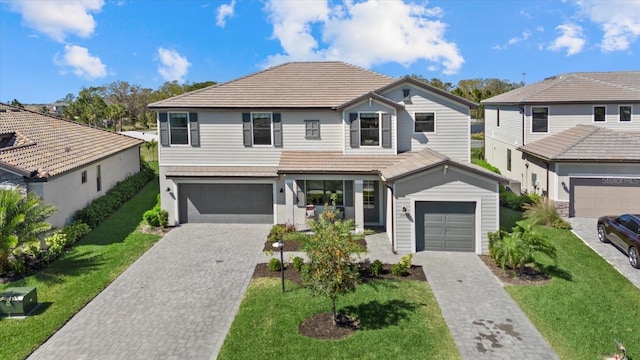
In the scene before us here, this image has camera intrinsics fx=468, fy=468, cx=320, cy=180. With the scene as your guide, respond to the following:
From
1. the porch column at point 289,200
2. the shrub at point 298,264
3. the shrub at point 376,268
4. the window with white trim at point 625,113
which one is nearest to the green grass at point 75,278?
the porch column at point 289,200

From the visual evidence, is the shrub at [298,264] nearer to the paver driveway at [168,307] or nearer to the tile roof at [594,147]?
the paver driveway at [168,307]

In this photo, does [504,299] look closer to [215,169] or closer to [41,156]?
[215,169]

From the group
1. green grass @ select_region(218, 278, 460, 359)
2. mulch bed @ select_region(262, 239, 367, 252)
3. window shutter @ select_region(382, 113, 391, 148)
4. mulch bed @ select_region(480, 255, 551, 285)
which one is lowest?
green grass @ select_region(218, 278, 460, 359)

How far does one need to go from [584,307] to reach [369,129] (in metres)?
11.7

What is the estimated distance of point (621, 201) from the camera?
21375 millimetres

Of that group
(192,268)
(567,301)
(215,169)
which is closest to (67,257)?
(192,268)

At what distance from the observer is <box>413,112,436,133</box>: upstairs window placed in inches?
866

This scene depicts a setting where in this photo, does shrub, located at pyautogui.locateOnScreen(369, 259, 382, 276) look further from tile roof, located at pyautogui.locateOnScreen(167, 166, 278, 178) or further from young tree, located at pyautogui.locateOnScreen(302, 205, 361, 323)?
tile roof, located at pyautogui.locateOnScreen(167, 166, 278, 178)

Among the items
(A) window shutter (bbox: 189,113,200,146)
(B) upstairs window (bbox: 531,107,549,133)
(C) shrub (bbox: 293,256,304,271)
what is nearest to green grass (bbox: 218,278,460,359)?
(C) shrub (bbox: 293,256,304,271)

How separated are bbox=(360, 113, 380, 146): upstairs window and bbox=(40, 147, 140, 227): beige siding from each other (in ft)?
42.5

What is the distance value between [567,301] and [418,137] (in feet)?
34.8

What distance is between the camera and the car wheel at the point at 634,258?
15871 mm

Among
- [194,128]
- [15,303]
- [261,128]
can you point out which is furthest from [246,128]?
[15,303]

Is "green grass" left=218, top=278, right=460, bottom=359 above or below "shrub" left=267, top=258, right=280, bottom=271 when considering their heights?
below
